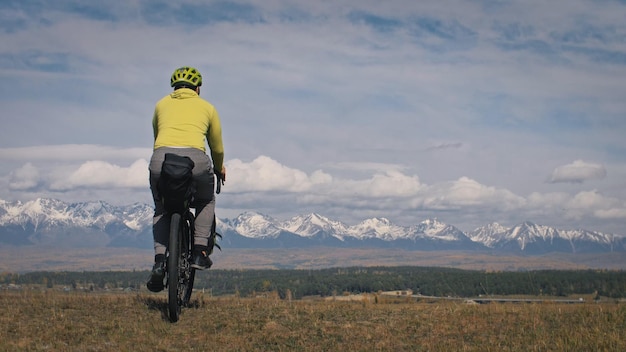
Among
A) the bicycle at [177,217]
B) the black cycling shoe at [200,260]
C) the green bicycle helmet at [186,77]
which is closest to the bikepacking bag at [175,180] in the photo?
the bicycle at [177,217]

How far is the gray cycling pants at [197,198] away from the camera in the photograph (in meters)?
10.3

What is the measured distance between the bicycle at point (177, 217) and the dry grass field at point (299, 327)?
0.73 meters

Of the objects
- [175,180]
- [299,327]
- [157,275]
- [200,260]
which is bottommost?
[299,327]

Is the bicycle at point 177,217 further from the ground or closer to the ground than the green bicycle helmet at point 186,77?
closer to the ground

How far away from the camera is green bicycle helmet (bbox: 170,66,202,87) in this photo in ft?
37.8

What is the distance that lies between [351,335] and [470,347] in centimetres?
196

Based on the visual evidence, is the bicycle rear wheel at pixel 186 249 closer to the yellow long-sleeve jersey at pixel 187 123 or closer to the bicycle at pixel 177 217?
the bicycle at pixel 177 217

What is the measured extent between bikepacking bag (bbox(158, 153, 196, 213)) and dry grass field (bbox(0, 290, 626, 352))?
212cm

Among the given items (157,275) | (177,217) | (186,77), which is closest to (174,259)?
(157,275)

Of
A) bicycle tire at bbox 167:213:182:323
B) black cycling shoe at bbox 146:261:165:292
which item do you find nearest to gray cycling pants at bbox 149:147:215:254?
black cycling shoe at bbox 146:261:165:292

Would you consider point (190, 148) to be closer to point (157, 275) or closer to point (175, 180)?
point (175, 180)

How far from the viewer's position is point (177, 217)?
10367 millimetres

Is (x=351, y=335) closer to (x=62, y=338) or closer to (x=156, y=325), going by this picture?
(x=156, y=325)

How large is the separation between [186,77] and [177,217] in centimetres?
276
